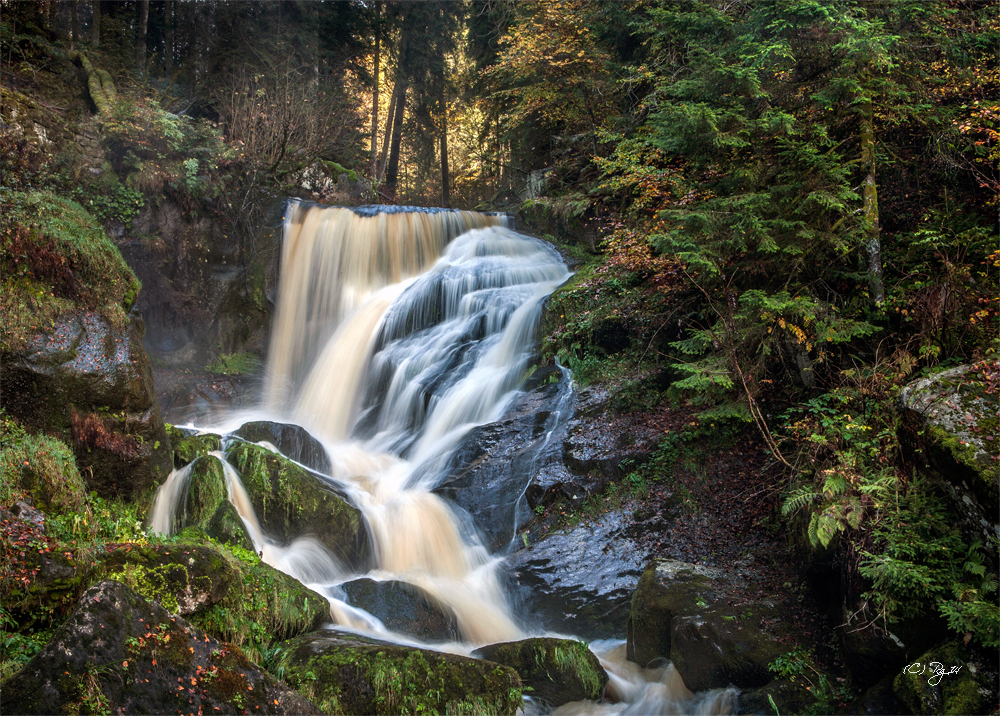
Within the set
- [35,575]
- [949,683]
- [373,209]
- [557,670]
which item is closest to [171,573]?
[35,575]

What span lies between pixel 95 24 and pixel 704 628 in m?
18.5

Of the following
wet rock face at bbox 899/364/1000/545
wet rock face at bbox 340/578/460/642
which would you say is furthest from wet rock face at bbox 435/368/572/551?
wet rock face at bbox 899/364/1000/545

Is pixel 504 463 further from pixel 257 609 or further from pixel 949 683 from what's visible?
pixel 949 683

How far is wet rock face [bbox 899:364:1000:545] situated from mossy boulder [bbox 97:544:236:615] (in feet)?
19.7

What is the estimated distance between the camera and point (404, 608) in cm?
694

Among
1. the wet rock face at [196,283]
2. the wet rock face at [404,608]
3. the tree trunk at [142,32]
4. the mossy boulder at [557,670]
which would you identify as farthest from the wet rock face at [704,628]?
the tree trunk at [142,32]

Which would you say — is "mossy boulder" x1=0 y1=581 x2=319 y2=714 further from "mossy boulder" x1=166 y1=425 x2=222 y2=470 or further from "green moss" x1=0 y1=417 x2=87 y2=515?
"mossy boulder" x1=166 y1=425 x2=222 y2=470

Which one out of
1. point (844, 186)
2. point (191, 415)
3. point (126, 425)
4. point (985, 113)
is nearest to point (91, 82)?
point (191, 415)

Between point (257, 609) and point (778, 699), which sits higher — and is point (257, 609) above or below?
above

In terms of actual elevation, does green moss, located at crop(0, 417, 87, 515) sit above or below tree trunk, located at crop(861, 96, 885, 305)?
below

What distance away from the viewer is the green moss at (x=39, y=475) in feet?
16.9

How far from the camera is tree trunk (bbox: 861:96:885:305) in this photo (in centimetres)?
680

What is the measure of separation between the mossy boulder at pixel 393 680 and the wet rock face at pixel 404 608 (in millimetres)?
1530

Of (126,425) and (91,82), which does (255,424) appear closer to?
(126,425)
